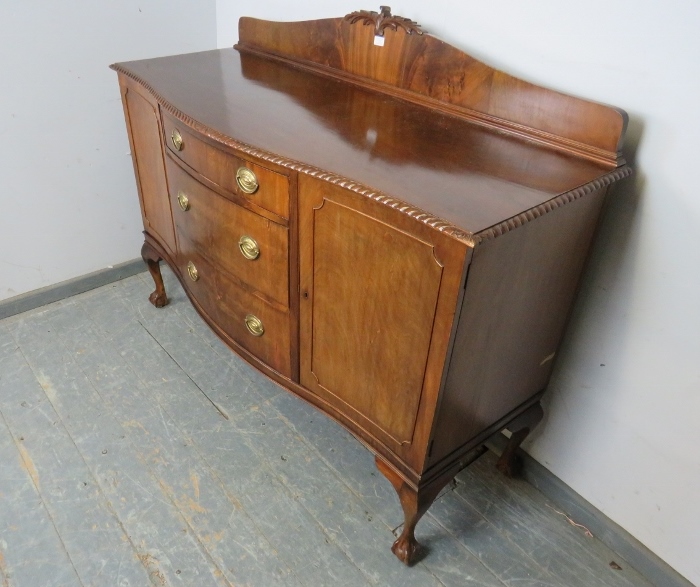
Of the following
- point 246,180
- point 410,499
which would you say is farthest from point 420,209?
point 410,499

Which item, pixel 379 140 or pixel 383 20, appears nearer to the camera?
pixel 379 140

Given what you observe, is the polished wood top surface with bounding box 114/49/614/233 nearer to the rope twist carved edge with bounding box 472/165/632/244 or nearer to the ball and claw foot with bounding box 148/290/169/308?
the rope twist carved edge with bounding box 472/165/632/244

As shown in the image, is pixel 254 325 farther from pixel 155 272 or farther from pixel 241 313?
pixel 155 272

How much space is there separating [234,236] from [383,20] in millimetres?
606

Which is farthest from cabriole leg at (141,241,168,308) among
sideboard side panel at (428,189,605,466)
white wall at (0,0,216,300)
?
sideboard side panel at (428,189,605,466)

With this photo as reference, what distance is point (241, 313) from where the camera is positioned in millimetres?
1422

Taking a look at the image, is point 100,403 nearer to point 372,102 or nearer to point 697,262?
point 372,102

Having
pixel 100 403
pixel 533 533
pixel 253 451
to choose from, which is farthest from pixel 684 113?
pixel 100 403

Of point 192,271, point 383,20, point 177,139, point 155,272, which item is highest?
point 383,20

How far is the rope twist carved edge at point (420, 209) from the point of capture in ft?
2.79

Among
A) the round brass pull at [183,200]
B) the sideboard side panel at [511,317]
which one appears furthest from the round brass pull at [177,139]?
the sideboard side panel at [511,317]

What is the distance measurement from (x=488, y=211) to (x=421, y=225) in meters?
0.11

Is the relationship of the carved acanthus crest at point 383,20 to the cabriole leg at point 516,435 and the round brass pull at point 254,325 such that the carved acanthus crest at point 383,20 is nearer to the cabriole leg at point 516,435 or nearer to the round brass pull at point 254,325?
the round brass pull at point 254,325

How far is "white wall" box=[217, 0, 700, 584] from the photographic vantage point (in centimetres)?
103
